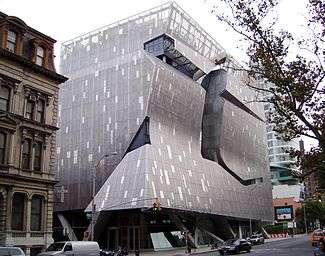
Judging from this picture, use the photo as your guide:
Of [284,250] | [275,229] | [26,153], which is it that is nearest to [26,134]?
[26,153]

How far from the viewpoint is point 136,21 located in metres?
81.7

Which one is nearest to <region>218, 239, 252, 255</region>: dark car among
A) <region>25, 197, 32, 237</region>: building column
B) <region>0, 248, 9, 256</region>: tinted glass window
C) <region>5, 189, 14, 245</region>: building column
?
<region>25, 197, 32, 237</region>: building column

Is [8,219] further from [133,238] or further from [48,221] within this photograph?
[133,238]

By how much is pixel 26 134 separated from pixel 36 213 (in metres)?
7.13

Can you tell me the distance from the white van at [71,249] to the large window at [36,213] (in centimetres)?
986

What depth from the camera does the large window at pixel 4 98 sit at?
38.2 metres

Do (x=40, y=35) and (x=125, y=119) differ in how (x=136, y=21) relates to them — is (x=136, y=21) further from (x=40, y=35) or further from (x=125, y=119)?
(x=40, y=35)

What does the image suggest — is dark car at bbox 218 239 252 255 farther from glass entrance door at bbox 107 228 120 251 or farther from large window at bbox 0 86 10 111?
large window at bbox 0 86 10 111

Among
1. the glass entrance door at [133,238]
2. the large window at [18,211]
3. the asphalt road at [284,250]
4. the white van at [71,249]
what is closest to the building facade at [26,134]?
the large window at [18,211]

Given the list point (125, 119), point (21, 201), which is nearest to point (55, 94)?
point (21, 201)

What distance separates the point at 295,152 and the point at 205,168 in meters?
63.3

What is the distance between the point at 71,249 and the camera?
30.1 meters

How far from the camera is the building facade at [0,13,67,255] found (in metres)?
37.7

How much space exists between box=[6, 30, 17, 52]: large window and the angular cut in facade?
2513 cm
